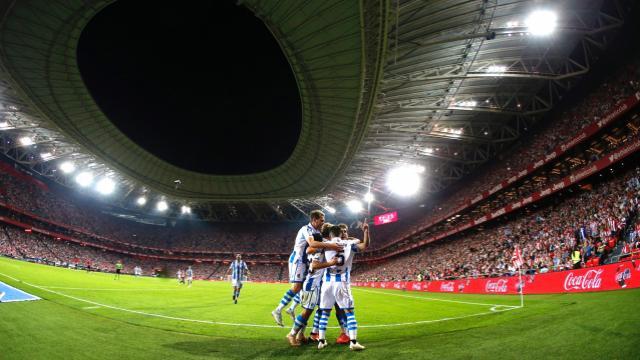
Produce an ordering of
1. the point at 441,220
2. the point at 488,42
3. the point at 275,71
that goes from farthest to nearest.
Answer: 1. the point at 441,220
2. the point at 275,71
3. the point at 488,42

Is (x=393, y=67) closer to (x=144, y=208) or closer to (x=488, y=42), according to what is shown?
(x=488, y=42)

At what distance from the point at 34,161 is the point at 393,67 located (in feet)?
170

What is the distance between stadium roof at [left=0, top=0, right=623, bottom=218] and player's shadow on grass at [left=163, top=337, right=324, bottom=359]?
15978mm

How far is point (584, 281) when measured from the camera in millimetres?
16125

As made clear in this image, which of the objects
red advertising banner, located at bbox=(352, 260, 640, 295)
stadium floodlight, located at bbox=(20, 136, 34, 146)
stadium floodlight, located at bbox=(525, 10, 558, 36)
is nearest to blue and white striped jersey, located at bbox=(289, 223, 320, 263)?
Answer: red advertising banner, located at bbox=(352, 260, 640, 295)

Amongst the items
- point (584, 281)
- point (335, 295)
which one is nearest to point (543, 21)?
point (584, 281)

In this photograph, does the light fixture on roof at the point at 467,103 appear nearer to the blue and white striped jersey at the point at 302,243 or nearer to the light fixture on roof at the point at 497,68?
the light fixture on roof at the point at 497,68

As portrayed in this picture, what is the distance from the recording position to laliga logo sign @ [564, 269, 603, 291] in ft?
50.6

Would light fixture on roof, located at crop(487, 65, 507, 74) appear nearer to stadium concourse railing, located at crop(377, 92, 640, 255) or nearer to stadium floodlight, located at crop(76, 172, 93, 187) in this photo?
Result: stadium concourse railing, located at crop(377, 92, 640, 255)

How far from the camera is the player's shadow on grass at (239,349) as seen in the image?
6141 mm

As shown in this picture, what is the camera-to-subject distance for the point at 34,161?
164ft

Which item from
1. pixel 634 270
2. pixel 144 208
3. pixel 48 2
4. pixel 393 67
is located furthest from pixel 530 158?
pixel 144 208

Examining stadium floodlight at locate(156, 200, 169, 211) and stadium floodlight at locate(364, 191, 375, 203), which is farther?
stadium floodlight at locate(156, 200, 169, 211)

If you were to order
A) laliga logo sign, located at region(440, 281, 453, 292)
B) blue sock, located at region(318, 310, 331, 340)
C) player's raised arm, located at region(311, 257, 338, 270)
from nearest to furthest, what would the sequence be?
blue sock, located at region(318, 310, 331, 340)
player's raised arm, located at region(311, 257, 338, 270)
laliga logo sign, located at region(440, 281, 453, 292)
